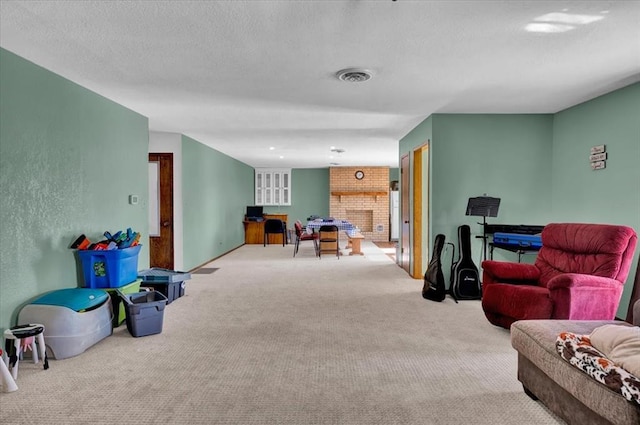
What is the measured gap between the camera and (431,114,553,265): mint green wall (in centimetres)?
497

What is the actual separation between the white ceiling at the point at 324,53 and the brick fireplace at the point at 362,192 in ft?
20.9

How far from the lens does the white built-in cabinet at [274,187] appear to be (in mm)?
11859

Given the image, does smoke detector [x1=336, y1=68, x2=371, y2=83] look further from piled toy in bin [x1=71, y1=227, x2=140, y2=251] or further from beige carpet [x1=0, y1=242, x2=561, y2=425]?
piled toy in bin [x1=71, y1=227, x2=140, y2=251]

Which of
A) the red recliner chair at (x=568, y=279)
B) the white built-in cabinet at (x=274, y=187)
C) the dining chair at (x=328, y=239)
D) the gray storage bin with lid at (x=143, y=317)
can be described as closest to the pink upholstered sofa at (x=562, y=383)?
the red recliner chair at (x=568, y=279)

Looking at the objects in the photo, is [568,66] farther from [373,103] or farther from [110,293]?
[110,293]

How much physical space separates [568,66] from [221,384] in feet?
12.4

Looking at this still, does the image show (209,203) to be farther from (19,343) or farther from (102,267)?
(19,343)

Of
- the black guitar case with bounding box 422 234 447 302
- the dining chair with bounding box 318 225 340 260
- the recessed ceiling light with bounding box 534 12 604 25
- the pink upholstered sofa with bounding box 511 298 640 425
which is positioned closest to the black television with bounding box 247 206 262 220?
the dining chair with bounding box 318 225 340 260

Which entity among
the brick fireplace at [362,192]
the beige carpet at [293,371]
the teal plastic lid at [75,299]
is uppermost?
the brick fireplace at [362,192]

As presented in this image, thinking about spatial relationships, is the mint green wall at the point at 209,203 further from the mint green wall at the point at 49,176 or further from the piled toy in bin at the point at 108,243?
the piled toy in bin at the point at 108,243

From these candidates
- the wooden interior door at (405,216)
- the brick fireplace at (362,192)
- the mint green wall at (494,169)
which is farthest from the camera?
the brick fireplace at (362,192)

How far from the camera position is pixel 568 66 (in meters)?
3.18

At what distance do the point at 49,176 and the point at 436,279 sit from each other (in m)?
4.21

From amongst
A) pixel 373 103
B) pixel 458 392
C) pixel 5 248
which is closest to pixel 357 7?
pixel 373 103
